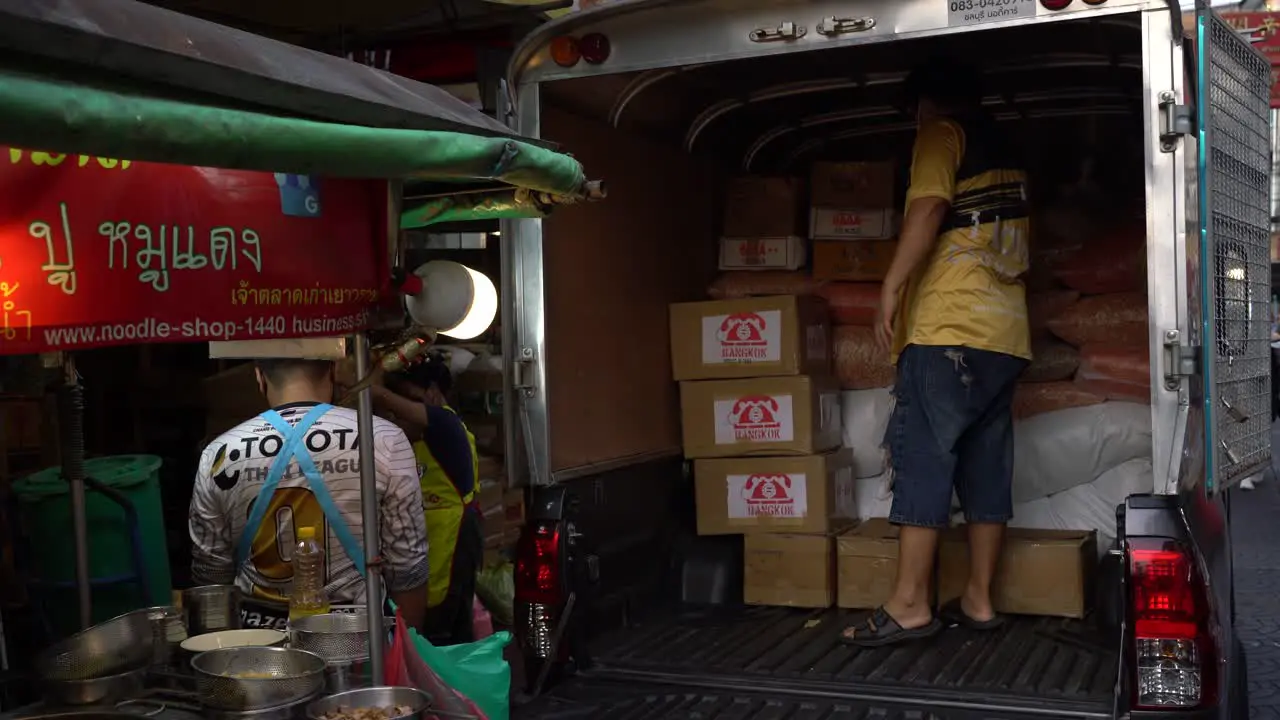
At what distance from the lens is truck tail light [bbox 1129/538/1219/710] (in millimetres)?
3062

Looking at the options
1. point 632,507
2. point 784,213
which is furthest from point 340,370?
point 784,213

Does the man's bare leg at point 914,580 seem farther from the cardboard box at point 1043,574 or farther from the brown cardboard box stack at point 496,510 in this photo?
the brown cardboard box stack at point 496,510

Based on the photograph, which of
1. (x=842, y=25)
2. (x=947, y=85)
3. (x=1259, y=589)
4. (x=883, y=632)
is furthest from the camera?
(x=1259, y=589)

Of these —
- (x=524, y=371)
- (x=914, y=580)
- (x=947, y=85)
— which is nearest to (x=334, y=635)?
(x=524, y=371)

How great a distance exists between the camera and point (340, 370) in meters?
5.80

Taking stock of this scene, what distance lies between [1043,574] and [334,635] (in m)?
2.88

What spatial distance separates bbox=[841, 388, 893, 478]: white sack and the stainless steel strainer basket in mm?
3159

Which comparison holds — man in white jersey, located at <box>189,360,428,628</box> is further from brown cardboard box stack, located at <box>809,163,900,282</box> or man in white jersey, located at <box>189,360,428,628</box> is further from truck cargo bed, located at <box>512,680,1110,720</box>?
brown cardboard box stack, located at <box>809,163,900,282</box>

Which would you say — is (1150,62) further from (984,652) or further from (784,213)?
(784,213)

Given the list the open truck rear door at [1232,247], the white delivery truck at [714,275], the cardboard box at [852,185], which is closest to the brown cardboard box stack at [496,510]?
the white delivery truck at [714,275]

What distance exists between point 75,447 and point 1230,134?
3.40m

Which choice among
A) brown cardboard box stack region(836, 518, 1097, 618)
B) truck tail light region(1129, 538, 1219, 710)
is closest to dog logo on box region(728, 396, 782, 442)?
brown cardboard box stack region(836, 518, 1097, 618)

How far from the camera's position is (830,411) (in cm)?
541

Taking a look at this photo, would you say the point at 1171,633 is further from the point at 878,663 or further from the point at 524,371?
the point at 524,371
